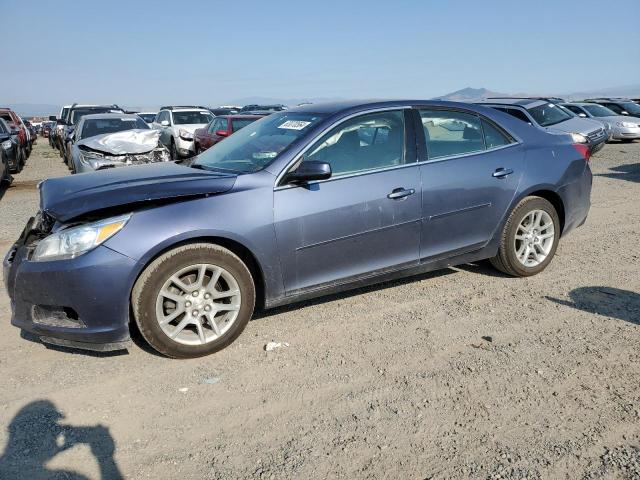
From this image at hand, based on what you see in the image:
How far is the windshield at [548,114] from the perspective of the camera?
1303 cm

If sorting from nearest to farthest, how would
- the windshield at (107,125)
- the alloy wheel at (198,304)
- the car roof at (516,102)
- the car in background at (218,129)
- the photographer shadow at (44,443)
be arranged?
the photographer shadow at (44,443), the alloy wheel at (198,304), the windshield at (107,125), the car roof at (516,102), the car in background at (218,129)

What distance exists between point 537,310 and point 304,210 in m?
2.02

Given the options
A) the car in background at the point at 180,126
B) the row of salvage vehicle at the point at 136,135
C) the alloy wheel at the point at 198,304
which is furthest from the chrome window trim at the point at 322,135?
the car in background at the point at 180,126

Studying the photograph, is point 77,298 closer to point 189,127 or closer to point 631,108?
point 189,127

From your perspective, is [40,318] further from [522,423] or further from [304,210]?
[522,423]

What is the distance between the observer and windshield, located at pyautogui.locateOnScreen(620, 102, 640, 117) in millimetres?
20047

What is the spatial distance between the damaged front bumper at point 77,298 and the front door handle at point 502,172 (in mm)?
2991

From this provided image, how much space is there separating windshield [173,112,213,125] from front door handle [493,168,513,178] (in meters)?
13.6

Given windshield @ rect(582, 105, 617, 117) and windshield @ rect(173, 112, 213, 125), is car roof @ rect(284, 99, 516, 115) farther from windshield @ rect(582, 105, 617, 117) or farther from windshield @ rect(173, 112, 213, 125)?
windshield @ rect(582, 105, 617, 117)

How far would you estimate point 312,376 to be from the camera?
128 inches

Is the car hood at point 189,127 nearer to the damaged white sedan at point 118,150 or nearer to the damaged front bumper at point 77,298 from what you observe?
the damaged white sedan at point 118,150

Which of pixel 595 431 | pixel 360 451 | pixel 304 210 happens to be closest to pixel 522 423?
A: pixel 595 431

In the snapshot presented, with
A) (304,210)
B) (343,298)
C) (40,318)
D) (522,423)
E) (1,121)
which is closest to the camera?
(522,423)

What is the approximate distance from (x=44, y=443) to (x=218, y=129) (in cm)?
1114
